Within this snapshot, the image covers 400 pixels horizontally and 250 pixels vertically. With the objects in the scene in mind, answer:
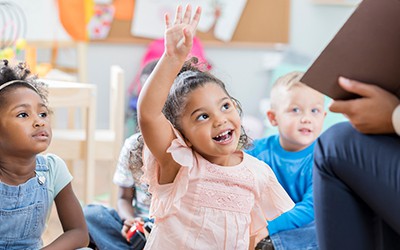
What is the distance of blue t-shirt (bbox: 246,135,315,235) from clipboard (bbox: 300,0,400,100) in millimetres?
598

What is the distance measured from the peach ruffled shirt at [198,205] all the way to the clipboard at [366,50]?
286mm

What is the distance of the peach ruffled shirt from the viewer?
1525 millimetres

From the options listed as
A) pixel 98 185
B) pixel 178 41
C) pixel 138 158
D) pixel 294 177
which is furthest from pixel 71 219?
pixel 98 185

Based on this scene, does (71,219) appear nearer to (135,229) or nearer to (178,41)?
(135,229)

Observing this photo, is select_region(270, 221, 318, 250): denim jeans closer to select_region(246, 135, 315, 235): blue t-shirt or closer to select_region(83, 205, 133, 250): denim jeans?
select_region(246, 135, 315, 235): blue t-shirt

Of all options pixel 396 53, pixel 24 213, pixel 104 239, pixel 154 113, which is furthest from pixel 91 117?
pixel 396 53

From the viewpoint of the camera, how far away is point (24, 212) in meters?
1.65

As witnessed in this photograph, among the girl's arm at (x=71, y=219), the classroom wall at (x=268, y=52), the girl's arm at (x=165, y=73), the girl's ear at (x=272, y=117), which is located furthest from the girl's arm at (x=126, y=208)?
the classroom wall at (x=268, y=52)

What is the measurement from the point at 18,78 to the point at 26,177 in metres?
0.24

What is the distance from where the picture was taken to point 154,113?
55.5 inches

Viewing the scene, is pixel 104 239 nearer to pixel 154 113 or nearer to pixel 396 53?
pixel 154 113

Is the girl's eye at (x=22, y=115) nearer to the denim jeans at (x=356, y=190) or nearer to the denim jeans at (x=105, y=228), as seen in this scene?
the denim jeans at (x=105, y=228)

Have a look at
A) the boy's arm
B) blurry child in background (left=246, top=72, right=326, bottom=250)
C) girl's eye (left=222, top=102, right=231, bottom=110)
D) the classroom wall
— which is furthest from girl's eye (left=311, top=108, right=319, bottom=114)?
the classroom wall

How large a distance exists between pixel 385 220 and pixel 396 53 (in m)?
0.33
